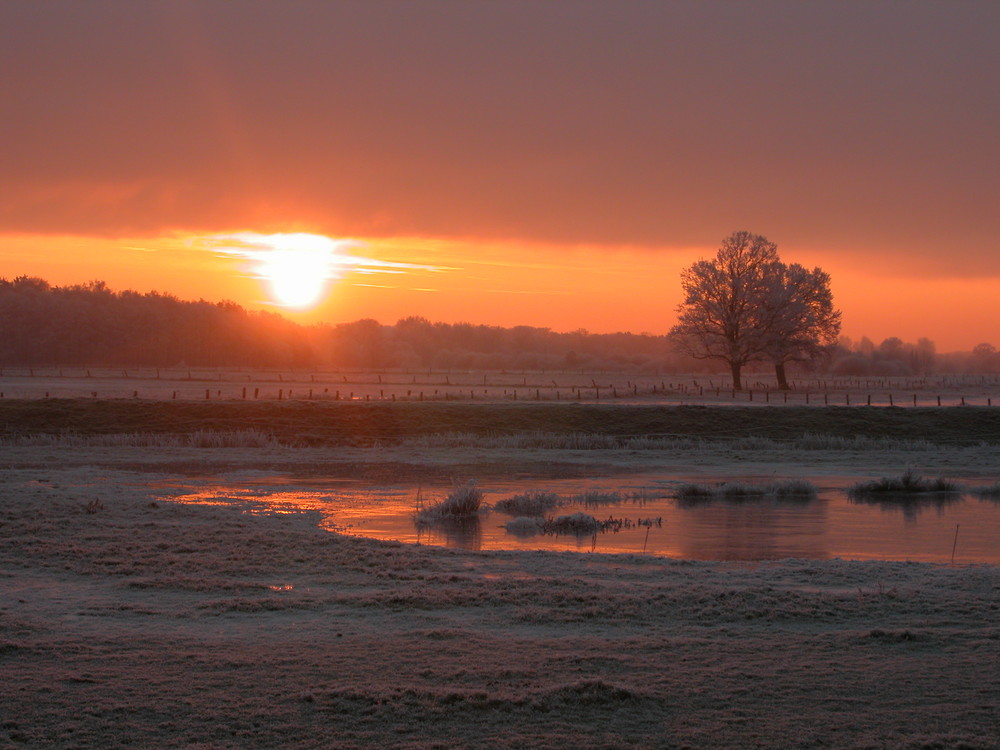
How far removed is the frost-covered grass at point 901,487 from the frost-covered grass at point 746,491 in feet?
3.98

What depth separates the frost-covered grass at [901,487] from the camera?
81.3ft

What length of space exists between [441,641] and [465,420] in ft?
118

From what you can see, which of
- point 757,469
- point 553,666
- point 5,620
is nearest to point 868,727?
point 553,666

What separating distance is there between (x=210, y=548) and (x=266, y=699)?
7.32 meters

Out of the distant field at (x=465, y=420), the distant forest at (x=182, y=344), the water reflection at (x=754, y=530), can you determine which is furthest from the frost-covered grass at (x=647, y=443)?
Result: the distant forest at (x=182, y=344)

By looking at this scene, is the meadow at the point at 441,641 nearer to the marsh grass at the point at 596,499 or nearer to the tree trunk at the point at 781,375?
the marsh grass at the point at 596,499

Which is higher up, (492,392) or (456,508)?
(492,392)

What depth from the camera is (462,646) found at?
9.12 meters

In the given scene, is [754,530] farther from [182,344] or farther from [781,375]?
[182,344]

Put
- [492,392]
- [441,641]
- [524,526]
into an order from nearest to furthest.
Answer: [441,641] < [524,526] < [492,392]

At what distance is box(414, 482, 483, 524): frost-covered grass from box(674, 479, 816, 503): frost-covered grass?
6179mm

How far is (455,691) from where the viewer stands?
7.68 meters

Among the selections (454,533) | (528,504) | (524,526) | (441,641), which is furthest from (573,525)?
(441,641)

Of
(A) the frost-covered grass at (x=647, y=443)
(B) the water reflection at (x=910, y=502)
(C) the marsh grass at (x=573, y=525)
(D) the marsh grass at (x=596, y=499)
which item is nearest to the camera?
(C) the marsh grass at (x=573, y=525)
